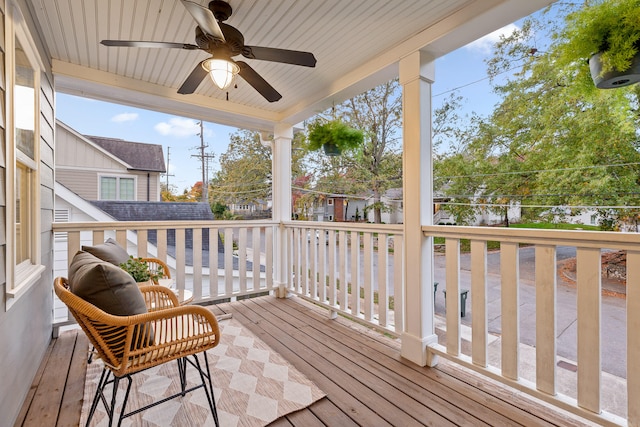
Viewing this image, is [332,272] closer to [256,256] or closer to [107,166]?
[256,256]

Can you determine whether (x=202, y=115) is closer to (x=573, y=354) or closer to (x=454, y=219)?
(x=454, y=219)

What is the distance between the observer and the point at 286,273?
152 inches

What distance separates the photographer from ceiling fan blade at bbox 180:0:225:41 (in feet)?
4.62

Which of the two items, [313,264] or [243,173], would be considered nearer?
[313,264]

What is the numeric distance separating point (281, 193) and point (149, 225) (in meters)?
1.51

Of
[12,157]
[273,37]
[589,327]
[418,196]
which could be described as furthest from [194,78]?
[589,327]

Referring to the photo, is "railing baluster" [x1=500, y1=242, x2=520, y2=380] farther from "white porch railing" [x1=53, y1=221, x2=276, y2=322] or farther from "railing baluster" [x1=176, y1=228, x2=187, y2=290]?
"railing baluster" [x1=176, y1=228, x2=187, y2=290]

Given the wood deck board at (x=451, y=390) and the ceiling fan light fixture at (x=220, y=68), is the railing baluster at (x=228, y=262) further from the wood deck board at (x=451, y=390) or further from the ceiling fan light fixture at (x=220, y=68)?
the ceiling fan light fixture at (x=220, y=68)

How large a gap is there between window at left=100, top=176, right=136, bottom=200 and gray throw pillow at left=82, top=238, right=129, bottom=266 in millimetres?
936

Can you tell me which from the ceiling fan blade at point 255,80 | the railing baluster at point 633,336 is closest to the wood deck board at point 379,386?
the railing baluster at point 633,336

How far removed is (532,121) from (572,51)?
480 mm

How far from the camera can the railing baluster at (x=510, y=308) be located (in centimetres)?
178

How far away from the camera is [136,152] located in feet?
10.6

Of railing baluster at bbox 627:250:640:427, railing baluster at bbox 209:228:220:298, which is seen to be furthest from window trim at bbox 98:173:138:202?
railing baluster at bbox 627:250:640:427
